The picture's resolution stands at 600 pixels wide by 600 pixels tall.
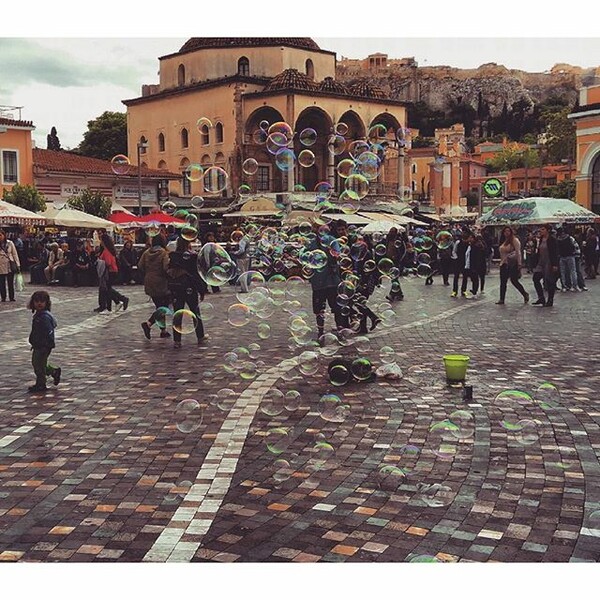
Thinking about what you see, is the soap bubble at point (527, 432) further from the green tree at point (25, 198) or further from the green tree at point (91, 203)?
the green tree at point (91, 203)

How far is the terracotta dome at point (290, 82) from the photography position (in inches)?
1882

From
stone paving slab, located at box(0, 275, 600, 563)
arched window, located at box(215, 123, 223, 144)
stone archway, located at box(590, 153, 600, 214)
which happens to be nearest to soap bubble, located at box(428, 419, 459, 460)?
stone paving slab, located at box(0, 275, 600, 563)

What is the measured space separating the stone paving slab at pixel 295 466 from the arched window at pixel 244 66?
43738mm

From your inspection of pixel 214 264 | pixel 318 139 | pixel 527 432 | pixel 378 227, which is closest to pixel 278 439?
pixel 527 432

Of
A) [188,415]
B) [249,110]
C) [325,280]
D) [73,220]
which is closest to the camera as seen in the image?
[188,415]

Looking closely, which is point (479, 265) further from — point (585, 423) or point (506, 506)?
point (506, 506)

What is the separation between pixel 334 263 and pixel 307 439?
513 centimetres

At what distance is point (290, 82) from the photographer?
157ft

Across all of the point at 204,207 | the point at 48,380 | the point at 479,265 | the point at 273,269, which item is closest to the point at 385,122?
the point at 204,207

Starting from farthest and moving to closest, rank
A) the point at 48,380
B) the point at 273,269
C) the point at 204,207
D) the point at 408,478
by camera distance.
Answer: the point at 204,207 → the point at 273,269 → the point at 48,380 → the point at 408,478

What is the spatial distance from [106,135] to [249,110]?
21000mm

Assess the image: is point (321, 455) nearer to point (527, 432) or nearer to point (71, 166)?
point (527, 432)

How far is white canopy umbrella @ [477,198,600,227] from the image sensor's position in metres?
26.1

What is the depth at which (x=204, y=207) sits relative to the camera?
48.2 meters
